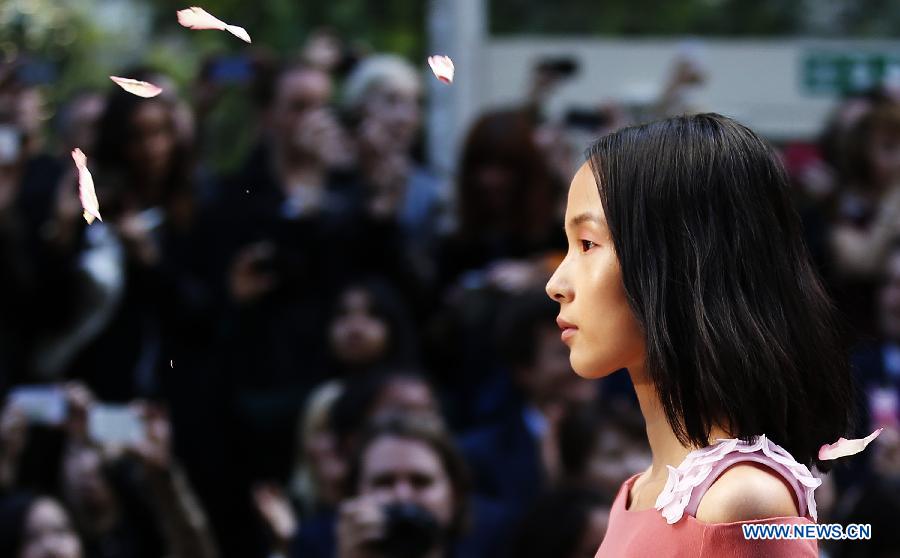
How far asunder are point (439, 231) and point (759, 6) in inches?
89.0

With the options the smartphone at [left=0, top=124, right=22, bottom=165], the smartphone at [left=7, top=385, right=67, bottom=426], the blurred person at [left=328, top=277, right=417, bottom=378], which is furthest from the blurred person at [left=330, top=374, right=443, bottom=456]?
the smartphone at [left=0, top=124, right=22, bottom=165]

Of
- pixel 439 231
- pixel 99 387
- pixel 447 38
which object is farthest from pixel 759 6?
pixel 99 387

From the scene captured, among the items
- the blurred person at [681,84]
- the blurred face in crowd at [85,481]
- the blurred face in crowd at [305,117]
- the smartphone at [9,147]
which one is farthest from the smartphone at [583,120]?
the blurred face in crowd at [85,481]

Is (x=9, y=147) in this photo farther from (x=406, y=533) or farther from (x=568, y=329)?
(x=568, y=329)

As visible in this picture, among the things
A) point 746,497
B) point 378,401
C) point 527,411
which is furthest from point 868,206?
point 746,497

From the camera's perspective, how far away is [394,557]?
151 inches

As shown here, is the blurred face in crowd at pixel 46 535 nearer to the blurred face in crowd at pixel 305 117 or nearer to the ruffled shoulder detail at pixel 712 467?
the blurred face in crowd at pixel 305 117

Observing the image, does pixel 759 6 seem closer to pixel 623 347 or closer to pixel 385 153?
pixel 385 153

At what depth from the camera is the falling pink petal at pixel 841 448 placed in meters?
1.98

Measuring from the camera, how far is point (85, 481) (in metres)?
4.53

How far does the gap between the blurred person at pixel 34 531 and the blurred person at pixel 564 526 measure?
1.32m

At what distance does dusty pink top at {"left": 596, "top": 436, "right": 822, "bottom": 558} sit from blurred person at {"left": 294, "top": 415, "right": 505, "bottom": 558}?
194 cm

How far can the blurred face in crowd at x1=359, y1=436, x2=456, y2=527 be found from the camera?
4113 millimetres

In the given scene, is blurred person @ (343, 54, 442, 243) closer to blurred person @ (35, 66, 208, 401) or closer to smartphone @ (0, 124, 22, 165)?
blurred person @ (35, 66, 208, 401)
